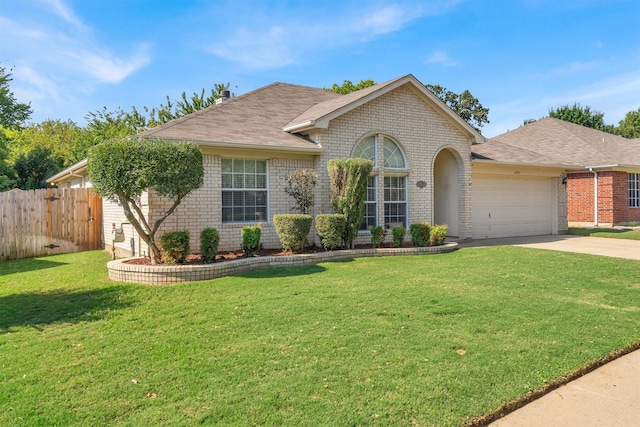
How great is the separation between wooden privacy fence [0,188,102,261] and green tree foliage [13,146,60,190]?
12170 millimetres

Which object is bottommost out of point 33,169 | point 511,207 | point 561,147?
point 511,207

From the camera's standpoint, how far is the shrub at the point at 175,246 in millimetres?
8492

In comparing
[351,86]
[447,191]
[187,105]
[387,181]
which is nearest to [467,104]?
[351,86]

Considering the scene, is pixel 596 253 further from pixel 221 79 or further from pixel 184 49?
Answer: pixel 221 79

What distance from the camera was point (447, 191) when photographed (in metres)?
15.7

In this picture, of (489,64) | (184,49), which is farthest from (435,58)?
(184,49)

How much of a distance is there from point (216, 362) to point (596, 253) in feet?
37.4

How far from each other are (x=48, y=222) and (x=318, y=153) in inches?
332

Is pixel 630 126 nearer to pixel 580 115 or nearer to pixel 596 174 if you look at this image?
pixel 580 115

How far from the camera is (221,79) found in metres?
31.8

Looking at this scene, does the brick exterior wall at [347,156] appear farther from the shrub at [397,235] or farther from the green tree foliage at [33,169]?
A: the green tree foliage at [33,169]

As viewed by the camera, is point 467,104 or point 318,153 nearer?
point 318,153

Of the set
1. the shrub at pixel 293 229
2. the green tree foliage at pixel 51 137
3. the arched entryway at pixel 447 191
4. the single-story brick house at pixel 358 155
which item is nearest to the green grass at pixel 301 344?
the shrub at pixel 293 229

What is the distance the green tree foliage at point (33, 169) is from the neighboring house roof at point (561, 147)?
22672mm
